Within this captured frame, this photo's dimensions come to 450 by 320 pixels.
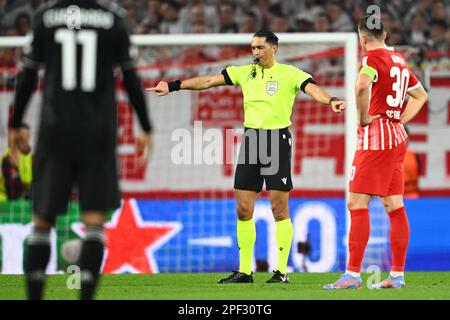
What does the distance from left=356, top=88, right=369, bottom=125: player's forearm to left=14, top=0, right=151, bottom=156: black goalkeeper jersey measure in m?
2.22

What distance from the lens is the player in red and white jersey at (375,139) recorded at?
818 cm

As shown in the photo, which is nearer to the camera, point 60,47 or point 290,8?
point 60,47

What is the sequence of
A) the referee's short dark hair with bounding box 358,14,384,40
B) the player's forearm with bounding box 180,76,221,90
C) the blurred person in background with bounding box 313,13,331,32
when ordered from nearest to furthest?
the referee's short dark hair with bounding box 358,14,384,40 < the player's forearm with bounding box 180,76,221,90 < the blurred person in background with bounding box 313,13,331,32

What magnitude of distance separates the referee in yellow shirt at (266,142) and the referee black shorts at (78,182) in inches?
122

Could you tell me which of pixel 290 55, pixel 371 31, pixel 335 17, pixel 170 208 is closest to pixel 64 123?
pixel 371 31

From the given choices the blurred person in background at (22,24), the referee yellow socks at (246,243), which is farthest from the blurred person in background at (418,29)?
the referee yellow socks at (246,243)

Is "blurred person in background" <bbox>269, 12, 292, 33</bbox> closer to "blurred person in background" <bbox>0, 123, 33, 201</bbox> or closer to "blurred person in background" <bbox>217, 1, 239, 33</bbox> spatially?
"blurred person in background" <bbox>217, 1, 239, 33</bbox>

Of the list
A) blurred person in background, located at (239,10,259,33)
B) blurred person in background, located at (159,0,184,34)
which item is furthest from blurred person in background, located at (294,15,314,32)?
blurred person in background, located at (159,0,184,34)

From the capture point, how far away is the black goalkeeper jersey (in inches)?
248

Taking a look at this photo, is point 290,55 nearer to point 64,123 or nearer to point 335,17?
point 335,17

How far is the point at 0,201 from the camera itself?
1250 cm

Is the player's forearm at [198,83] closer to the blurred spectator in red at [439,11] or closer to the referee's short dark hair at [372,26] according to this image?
the referee's short dark hair at [372,26]

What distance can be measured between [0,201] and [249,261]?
4.01 m

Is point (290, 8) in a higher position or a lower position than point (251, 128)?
higher
